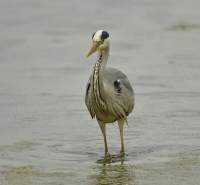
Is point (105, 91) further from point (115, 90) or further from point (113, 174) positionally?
point (113, 174)

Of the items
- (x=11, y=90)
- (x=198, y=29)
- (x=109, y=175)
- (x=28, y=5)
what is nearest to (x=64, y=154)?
(x=109, y=175)

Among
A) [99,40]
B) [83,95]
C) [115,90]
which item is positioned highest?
[99,40]

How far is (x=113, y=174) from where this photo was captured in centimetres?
852

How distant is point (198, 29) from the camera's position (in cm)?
2138

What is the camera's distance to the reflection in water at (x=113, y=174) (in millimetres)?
8141

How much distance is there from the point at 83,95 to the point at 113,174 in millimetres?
5194

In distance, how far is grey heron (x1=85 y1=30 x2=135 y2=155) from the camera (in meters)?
9.34

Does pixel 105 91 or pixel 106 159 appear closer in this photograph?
pixel 106 159

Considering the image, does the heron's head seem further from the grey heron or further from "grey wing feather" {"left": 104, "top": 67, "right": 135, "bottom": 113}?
"grey wing feather" {"left": 104, "top": 67, "right": 135, "bottom": 113}

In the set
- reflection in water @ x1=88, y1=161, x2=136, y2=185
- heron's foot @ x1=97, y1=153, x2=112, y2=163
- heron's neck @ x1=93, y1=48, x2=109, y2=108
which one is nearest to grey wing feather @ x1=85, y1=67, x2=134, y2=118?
heron's neck @ x1=93, y1=48, x2=109, y2=108

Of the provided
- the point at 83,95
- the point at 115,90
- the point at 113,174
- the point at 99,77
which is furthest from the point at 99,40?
the point at 83,95

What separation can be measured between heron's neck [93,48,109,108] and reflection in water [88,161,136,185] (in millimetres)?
1073

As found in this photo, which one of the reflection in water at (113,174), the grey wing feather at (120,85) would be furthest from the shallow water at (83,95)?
the grey wing feather at (120,85)

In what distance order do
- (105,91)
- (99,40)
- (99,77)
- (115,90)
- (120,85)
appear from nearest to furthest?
(99,77)
(99,40)
(105,91)
(115,90)
(120,85)
